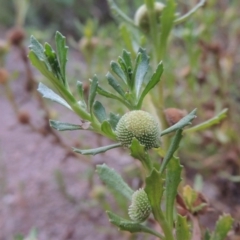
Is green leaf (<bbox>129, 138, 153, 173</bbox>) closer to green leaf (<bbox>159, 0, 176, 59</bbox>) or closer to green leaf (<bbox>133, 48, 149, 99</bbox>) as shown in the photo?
green leaf (<bbox>133, 48, 149, 99</bbox>)

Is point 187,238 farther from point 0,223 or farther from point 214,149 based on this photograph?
point 0,223

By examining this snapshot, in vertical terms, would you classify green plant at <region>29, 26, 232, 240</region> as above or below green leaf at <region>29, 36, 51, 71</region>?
below

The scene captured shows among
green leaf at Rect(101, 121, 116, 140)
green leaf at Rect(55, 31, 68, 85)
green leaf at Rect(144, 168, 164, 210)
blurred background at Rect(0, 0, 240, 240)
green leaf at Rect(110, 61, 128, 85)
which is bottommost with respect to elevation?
blurred background at Rect(0, 0, 240, 240)

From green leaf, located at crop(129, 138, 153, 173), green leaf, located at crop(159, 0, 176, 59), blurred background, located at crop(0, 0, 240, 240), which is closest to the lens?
green leaf, located at crop(129, 138, 153, 173)

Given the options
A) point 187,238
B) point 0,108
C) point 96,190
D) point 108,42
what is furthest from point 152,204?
point 0,108

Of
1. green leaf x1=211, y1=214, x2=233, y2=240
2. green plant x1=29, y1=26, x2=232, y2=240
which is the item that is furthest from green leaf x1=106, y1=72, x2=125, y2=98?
green leaf x1=211, y1=214, x2=233, y2=240

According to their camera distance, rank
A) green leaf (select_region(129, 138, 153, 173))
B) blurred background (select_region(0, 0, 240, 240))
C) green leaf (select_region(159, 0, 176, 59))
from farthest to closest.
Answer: blurred background (select_region(0, 0, 240, 240)) → green leaf (select_region(159, 0, 176, 59)) → green leaf (select_region(129, 138, 153, 173))

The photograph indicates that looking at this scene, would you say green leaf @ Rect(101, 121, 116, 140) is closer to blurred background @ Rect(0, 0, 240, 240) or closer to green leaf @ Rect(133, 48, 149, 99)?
green leaf @ Rect(133, 48, 149, 99)

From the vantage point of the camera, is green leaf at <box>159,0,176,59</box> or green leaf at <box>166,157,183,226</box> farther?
green leaf at <box>159,0,176,59</box>
